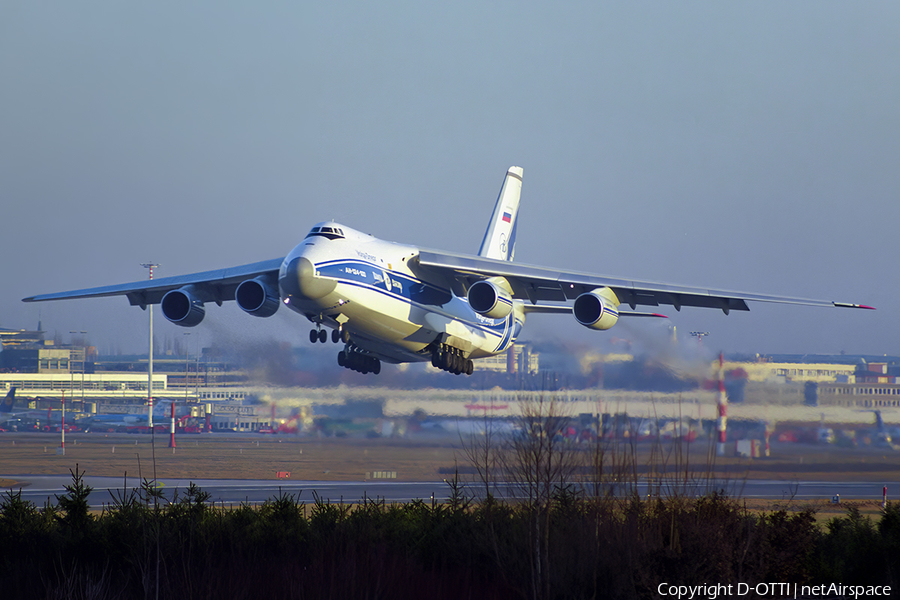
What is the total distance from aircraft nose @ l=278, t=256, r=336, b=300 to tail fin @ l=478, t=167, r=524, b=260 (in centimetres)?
857

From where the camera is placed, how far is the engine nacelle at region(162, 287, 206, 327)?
18359 millimetres

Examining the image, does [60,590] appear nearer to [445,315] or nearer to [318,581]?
[318,581]

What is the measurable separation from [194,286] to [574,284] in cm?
796

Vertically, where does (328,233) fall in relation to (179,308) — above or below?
above

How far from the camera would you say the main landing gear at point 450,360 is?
61.4 feet

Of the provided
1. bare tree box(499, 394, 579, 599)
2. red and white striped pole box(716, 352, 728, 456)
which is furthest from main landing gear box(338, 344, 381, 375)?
bare tree box(499, 394, 579, 599)

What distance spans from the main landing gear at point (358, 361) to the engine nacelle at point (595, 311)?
212 inches

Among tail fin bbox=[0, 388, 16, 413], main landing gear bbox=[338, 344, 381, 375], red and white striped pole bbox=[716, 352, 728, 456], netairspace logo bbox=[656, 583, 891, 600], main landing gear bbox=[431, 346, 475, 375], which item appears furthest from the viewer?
tail fin bbox=[0, 388, 16, 413]

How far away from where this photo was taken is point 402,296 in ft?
56.8

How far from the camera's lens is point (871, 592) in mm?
10672

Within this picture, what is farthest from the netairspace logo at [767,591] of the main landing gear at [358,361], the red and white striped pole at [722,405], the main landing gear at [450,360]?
the main landing gear at [358,361]

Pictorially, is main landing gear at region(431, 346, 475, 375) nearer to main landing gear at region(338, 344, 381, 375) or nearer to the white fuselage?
the white fuselage

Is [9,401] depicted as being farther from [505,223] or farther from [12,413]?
[505,223]

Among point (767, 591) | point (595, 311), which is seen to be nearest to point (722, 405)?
point (595, 311)
